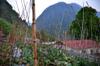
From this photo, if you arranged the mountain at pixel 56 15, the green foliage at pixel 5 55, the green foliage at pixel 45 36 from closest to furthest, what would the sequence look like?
the green foliage at pixel 5 55, the green foliage at pixel 45 36, the mountain at pixel 56 15

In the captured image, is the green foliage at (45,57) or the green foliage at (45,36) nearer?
the green foliage at (45,57)

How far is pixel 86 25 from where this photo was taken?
19.7 ft

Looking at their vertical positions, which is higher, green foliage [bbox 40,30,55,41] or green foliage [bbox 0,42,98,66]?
green foliage [bbox 40,30,55,41]

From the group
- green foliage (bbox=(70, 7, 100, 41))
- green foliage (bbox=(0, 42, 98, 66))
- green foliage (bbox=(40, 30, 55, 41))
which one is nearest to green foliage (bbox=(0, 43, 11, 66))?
green foliage (bbox=(0, 42, 98, 66))

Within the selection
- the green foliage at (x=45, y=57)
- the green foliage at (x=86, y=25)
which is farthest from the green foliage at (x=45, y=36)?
the green foliage at (x=86, y=25)

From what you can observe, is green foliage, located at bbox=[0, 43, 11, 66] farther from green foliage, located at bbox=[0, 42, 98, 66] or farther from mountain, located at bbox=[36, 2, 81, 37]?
mountain, located at bbox=[36, 2, 81, 37]

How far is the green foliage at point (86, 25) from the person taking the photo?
566cm

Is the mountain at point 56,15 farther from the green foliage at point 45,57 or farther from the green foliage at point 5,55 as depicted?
the green foliage at point 5,55

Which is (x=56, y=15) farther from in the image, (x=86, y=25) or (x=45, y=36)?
(x=45, y=36)

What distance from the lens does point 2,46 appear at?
3430 millimetres

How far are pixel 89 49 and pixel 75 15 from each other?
1.46 metres

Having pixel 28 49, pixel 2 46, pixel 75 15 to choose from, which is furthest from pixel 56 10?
pixel 2 46

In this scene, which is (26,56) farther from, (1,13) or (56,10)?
(56,10)

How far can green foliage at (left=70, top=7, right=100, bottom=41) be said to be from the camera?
5.66 meters
